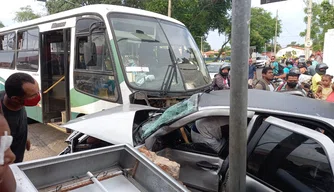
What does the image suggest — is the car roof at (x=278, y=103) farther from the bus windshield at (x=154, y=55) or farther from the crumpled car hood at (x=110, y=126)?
the bus windshield at (x=154, y=55)

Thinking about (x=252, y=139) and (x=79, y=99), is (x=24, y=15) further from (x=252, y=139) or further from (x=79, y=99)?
(x=252, y=139)

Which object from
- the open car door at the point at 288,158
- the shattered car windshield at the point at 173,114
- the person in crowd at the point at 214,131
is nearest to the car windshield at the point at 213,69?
the shattered car windshield at the point at 173,114

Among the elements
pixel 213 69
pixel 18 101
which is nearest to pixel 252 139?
pixel 18 101

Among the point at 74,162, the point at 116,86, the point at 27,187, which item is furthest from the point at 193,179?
the point at 116,86

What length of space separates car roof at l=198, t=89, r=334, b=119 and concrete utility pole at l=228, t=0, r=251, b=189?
812 mm

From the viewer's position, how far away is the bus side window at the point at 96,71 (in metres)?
4.72

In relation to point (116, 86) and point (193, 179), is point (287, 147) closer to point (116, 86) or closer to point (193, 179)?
point (193, 179)

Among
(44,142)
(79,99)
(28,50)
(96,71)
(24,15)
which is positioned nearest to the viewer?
(96,71)

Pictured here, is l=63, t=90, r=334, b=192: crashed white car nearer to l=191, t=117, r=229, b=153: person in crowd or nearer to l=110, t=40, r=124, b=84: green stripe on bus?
l=191, t=117, r=229, b=153: person in crowd

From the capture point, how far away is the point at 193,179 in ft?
8.09

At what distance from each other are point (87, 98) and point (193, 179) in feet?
10.4

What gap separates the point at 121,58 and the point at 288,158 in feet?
10.9

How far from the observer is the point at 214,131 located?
2.56 m

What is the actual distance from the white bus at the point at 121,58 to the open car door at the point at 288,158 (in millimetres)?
2573
